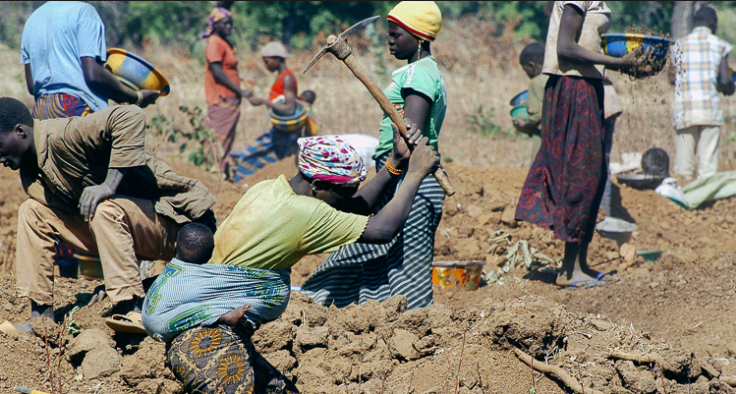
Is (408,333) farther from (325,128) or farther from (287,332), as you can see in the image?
(325,128)

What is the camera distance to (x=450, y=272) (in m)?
4.33


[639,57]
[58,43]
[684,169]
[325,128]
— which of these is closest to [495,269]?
[639,57]

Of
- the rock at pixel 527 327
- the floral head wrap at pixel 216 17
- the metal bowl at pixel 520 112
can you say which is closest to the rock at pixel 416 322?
the rock at pixel 527 327

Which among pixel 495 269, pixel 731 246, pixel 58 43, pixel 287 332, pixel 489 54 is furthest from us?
pixel 489 54

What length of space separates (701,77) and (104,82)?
6.04 meters

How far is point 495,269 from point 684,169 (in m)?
3.80

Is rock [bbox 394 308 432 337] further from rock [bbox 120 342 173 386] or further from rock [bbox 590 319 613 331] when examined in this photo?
rock [bbox 120 342 173 386]

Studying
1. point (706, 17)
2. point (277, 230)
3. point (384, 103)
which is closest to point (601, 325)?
point (384, 103)

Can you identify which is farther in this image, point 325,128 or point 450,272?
point 325,128

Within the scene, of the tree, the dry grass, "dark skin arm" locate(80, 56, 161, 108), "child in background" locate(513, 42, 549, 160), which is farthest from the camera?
the tree

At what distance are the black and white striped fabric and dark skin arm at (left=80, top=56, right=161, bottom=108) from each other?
1.67m

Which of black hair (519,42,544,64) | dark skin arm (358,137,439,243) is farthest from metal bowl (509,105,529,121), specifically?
dark skin arm (358,137,439,243)

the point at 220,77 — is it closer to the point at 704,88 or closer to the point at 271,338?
the point at 271,338

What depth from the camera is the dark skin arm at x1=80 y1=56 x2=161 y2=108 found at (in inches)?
162
